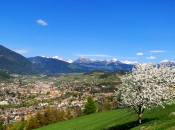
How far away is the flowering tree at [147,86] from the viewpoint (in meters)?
28.9

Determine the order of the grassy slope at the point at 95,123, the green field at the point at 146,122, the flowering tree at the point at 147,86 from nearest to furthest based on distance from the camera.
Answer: the green field at the point at 146,122
the flowering tree at the point at 147,86
the grassy slope at the point at 95,123

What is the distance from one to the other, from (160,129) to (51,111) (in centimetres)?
9093

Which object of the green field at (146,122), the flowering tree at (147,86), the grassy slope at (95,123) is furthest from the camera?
the grassy slope at (95,123)

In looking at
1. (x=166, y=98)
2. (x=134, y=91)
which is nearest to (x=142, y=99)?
(x=134, y=91)

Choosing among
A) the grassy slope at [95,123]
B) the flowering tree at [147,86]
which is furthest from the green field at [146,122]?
the flowering tree at [147,86]

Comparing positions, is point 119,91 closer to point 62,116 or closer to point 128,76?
point 128,76

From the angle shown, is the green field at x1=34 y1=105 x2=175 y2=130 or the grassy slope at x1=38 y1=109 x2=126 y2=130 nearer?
the green field at x1=34 y1=105 x2=175 y2=130

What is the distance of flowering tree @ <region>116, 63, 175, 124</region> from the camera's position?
94.8 feet

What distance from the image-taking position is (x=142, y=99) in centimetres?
2875

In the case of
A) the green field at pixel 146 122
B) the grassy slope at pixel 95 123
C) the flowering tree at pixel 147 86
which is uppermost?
the flowering tree at pixel 147 86

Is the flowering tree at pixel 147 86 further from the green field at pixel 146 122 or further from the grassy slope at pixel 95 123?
the grassy slope at pixel 95 123

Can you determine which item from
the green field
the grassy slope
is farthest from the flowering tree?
the grassy slope

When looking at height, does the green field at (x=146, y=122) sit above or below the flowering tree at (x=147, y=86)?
below

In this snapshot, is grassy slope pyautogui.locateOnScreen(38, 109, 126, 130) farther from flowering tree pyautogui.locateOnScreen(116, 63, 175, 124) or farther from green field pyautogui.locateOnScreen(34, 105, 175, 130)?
flowering tree pyautogui.locateOnScreen(116, 63, 175, 124)
